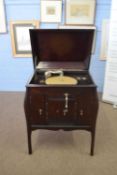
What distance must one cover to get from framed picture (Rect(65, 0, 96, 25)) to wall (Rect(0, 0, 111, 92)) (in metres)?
0.09

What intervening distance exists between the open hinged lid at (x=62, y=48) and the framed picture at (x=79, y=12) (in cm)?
99

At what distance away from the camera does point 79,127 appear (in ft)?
5.21

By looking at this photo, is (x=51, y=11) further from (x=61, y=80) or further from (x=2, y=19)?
(x=61, y=80)

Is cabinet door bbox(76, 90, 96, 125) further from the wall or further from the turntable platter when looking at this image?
the wall

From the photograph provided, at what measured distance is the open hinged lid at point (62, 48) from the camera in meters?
1.74

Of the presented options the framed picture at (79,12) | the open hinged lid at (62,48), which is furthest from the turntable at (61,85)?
the framed picture at (79,12)

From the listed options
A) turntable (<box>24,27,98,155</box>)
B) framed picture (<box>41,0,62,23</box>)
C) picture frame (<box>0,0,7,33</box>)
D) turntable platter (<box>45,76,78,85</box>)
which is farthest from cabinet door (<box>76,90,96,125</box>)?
picture frame (<box>0,0,7,33</box>)

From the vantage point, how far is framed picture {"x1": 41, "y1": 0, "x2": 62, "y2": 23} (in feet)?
8.49

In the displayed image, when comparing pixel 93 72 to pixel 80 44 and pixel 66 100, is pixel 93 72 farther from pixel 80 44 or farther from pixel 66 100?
pixel 66 100

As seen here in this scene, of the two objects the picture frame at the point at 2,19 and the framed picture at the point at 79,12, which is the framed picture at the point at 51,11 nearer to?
the framed picture at the point at 79,12

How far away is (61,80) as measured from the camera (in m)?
1.68

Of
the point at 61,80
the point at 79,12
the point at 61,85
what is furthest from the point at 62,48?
the point at 79,12

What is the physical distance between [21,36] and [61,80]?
4.68 feet

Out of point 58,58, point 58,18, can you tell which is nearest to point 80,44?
point 58,58
